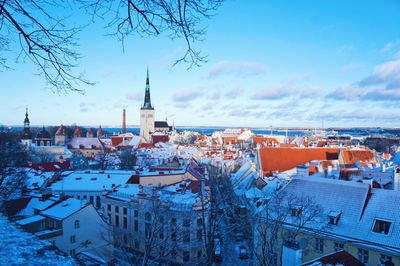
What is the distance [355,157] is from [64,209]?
31.5 m

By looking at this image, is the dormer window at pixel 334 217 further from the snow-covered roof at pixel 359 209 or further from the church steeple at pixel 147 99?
the church steeple at pixel 147 99

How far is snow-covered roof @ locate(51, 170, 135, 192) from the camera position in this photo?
1144 inches

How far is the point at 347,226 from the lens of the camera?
13992 mm

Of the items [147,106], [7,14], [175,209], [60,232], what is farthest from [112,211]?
[147,106]

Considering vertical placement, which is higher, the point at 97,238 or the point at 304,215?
the point at 304,215

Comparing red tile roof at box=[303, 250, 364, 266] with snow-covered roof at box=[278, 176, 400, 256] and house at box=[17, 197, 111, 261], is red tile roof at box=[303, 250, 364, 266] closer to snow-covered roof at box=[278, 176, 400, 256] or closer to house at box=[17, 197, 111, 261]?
snow-covered roof at box=[278, 176, 400, 256]

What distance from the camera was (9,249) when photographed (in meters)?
5.20

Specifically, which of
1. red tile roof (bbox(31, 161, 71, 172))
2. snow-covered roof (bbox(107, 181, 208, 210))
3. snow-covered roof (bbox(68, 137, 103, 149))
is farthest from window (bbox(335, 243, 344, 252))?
snow-covered roof (bbox(68, 137, 103, 149))

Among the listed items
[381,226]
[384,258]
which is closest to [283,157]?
[381,226]

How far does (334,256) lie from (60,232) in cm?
1335

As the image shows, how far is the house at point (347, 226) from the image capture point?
1251cm

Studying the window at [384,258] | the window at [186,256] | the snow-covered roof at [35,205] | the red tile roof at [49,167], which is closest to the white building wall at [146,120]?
the red tile roof at [49,167]

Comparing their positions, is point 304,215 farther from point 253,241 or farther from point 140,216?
point 140,216

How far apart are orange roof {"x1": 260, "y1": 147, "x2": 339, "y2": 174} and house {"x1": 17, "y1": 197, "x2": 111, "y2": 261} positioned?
21733 mm
